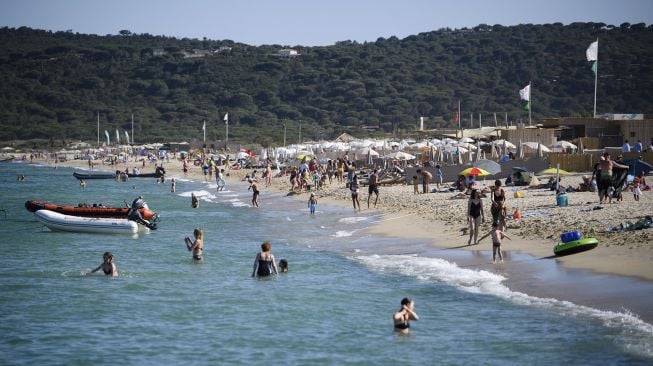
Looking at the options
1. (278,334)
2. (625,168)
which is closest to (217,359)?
(278,334)

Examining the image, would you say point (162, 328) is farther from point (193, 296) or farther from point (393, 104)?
point (393, 104)

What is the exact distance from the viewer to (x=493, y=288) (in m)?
16.6

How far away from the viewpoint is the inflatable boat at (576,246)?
58.7 feet

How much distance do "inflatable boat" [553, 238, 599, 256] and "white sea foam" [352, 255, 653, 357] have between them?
5.64ft

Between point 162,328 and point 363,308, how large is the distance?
373 centimetres

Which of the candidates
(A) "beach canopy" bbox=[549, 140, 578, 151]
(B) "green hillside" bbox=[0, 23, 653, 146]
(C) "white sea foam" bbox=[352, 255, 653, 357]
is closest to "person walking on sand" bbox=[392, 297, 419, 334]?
(C) "white sea foam" bbox=[352, 255, 653, 357]

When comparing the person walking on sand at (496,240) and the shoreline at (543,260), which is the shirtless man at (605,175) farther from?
the person walking on sand at (496,240)

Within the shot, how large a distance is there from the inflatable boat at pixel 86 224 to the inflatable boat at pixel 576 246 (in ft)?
48.4

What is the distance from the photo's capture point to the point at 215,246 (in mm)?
25031

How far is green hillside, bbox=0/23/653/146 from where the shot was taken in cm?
11462

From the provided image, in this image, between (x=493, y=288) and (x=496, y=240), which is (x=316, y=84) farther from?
(x=493, y=288)

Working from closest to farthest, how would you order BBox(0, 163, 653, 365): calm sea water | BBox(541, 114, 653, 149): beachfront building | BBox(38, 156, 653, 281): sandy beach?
BBox(0, 163, 653, 365): calm sea water < BBox(38, 156, 653, 281): sandy beach < BBox(541, 114, 653, 149): beachfront building

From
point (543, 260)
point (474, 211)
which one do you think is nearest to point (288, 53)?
point (474, 211)

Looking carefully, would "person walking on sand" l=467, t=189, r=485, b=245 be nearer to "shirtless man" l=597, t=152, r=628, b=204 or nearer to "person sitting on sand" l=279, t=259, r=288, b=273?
"shirtless man" l=597, t=152, r=628, b=204
